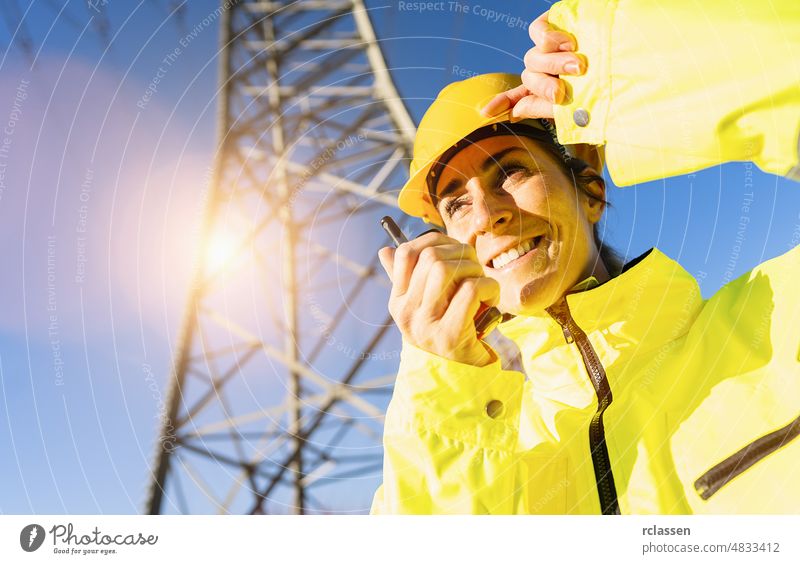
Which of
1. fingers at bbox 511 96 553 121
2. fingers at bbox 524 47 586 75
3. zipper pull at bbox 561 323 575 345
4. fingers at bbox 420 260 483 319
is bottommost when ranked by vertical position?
zipper pull at bbox 561 323 575 345

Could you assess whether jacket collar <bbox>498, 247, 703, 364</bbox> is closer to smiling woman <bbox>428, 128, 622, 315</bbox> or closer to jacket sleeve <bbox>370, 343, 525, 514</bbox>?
smiling woman <bbox>428, 128, 622, 315</bbox>

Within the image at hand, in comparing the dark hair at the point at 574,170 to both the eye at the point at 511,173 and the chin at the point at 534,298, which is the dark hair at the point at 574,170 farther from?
the chin at the point at 534,298

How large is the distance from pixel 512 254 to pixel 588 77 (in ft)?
2.37

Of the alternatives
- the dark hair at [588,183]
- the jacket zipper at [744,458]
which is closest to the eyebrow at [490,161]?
the dark hair at [588,183]

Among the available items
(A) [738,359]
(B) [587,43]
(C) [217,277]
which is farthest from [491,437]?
(C) [217,277]

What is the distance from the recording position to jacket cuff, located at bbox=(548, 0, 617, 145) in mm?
1344

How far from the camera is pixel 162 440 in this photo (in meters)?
3.80

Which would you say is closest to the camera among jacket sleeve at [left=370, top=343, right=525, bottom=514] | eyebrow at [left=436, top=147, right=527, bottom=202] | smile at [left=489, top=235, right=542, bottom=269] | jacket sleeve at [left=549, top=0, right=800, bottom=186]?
jacket sleeve at [left=549, top=0, right=800, bottom=186]

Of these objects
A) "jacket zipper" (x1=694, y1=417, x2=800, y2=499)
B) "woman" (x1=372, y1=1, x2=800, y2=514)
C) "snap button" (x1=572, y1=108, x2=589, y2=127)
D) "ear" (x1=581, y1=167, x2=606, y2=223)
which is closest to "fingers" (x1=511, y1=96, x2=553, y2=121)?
"woman" (x1=372, y1=1, x2=800, y2=514)

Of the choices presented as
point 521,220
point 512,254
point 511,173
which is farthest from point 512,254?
point 511,173

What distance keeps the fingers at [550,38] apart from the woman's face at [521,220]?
2.15 feet

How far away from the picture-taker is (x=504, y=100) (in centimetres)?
172

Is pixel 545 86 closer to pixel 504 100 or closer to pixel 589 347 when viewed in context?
pixel 504 100

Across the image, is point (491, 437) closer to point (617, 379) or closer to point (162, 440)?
point (617, 379)
